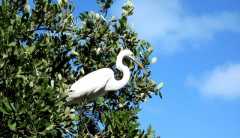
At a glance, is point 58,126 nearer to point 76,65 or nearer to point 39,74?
point 39,74

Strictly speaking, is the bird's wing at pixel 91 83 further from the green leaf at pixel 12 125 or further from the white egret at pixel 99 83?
the green leaf at pixel 12 125

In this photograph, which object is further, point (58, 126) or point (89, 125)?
point (89, 125)

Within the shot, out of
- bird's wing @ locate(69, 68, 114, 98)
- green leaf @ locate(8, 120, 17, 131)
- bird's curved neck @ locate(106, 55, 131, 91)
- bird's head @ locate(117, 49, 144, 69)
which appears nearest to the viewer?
green leaf @ locate(8, 120, 17, 131)

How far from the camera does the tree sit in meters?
12.3

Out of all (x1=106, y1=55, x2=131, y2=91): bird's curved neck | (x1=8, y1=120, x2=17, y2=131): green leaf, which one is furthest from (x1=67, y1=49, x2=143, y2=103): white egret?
(x1=8, y1=120, x2=17, y2=131): green leaf

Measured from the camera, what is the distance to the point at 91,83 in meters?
14.6

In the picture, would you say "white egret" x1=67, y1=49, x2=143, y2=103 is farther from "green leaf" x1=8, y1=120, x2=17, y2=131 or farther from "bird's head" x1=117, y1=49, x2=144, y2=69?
"green leaf" x1=8, y1=120, x2=17, y2=131

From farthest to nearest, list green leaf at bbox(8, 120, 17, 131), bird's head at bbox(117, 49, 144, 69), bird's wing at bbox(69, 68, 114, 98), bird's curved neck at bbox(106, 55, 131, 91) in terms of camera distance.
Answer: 1. bird's head at bbox(117, 49, 144, 69)
2. bird's curved neck at bbox(106, 55, 131, 91)
3. bird's wing at bbox(69, 68, 114, 98)
4. green leaf at bbox(8, 120, 17, 131)

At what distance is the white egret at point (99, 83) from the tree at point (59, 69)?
269 millimetres

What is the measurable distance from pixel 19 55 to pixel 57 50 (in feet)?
7.51

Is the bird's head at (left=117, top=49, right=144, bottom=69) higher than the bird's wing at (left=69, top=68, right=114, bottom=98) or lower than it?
higher

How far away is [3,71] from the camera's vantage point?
12.6 meters

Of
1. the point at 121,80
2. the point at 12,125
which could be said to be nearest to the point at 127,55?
the point at 121,80

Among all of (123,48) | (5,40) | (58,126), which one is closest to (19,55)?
(5,40)
